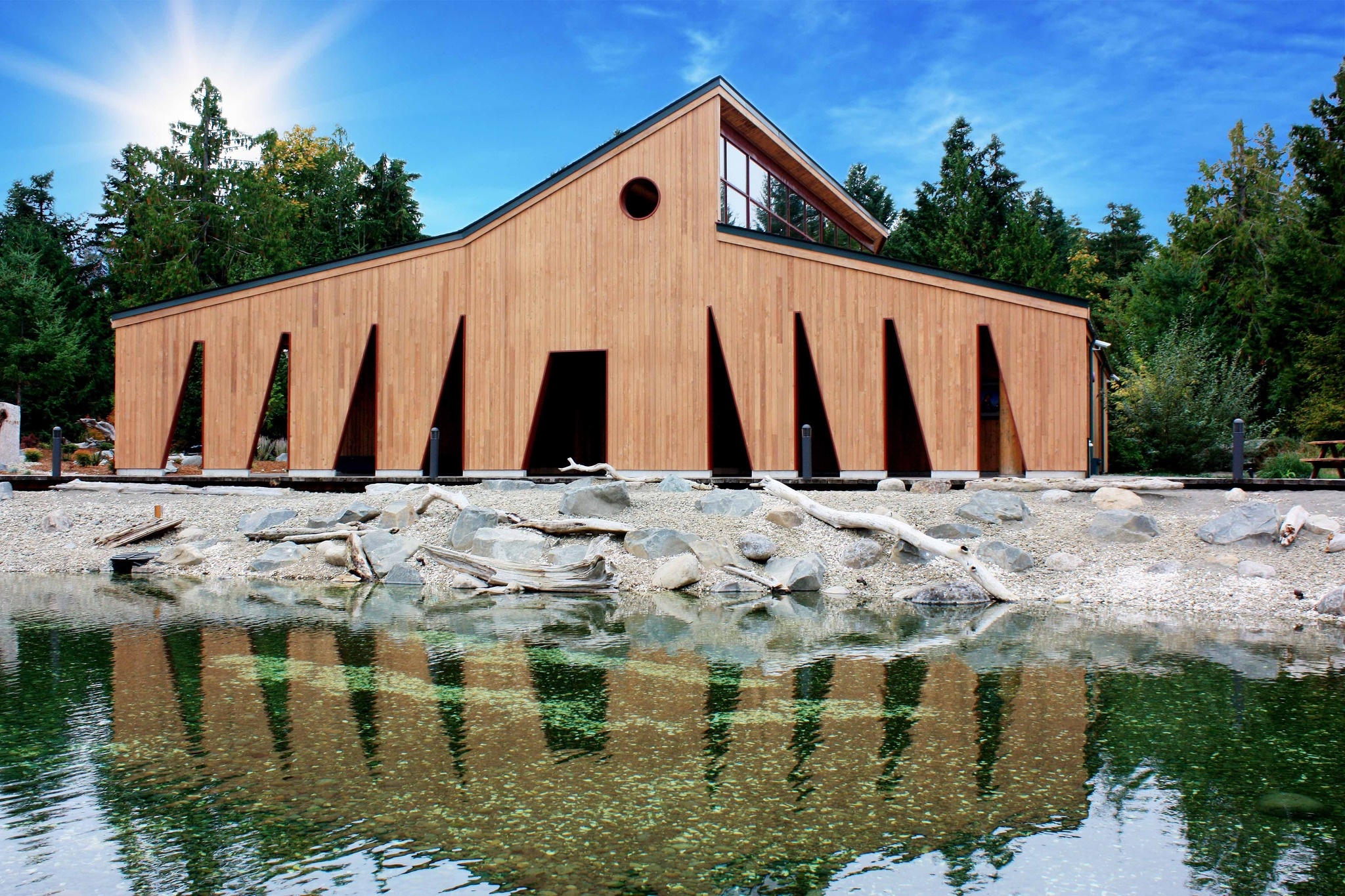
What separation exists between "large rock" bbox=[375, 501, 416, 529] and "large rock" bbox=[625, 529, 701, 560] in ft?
10.5

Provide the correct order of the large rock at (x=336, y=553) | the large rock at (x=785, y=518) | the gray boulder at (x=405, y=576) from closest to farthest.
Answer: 1. the gray boulder at (x=405, y=576)
2. the large rock at (x=336, y=553)
3. the large rock at (x=785, y=518)

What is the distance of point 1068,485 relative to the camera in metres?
12.5

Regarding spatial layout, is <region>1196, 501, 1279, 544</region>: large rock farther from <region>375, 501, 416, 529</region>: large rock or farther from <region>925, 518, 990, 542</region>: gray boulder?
<region>375, 501, 416, 529</region>: large rock

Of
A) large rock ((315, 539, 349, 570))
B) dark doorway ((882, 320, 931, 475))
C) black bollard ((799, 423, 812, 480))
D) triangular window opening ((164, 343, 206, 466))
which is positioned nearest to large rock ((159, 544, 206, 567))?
large rock ((315, 539, 349, 570))

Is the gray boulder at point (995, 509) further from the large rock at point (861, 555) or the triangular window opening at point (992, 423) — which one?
the triangular window opening at point (992, 423)

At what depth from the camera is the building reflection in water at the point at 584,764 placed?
2949mm

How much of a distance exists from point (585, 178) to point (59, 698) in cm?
1390

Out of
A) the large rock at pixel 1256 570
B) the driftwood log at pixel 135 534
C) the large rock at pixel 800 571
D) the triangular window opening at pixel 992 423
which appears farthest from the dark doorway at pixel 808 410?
the driftwood log at pixel 135 534

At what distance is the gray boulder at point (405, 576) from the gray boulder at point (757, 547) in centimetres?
365

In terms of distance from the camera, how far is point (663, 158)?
1675 cm

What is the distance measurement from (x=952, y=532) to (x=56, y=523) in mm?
12032

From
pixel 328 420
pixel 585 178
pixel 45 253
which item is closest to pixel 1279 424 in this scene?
pixel 585 178

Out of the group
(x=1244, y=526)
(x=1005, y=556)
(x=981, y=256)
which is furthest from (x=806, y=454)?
(x=981, y=256)

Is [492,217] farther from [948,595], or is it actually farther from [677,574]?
[948,595]
